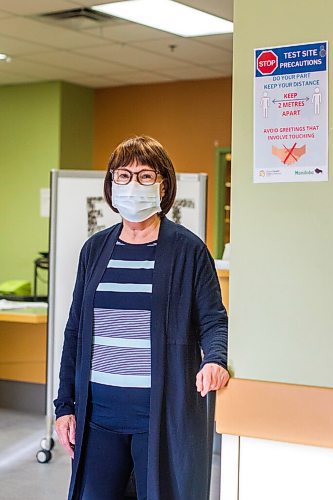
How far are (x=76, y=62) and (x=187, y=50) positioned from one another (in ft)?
3.63

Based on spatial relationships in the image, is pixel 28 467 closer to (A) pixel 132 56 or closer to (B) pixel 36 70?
(A) pixel 132 56

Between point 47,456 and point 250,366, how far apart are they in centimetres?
312

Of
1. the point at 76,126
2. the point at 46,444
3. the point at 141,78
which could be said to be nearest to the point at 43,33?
the point at 141,78

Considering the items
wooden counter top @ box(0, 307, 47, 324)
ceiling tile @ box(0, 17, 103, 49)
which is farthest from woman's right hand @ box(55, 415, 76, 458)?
ceiling tile @ box(0, 17, 103, 49)

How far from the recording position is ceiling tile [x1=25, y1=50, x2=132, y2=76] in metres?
7.47

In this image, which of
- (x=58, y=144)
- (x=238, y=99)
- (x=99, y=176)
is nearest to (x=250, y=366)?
(x=238, y=99)

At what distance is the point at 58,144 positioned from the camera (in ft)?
28.6

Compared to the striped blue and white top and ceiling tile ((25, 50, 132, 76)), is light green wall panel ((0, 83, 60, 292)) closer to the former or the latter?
ceiling tile ((25, 50, 132, 76))

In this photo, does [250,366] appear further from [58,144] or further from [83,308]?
[58,144]

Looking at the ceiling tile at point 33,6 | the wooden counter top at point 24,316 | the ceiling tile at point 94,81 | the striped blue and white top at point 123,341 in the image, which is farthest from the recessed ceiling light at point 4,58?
the striped blue and white top at point 123,341

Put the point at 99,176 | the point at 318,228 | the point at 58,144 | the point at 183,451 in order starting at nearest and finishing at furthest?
the point at 318,228, the point at 183,451, the point at 99,176, the point at 58,144

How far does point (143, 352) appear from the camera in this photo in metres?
2.38

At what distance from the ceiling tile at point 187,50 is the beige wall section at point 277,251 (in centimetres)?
466

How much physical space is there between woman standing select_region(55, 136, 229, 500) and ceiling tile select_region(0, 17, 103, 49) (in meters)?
4.12
